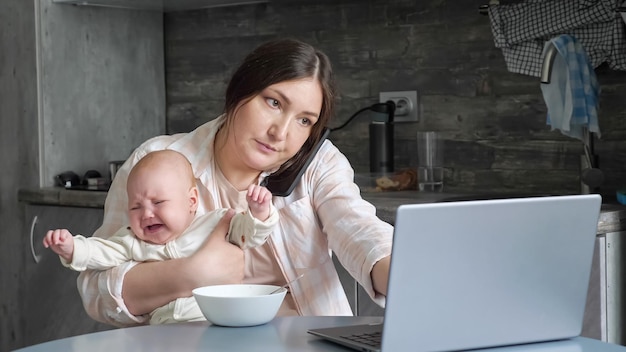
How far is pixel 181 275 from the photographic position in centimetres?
172

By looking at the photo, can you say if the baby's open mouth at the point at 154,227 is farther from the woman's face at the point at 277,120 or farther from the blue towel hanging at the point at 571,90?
the blue towel hanging at the point at 571,90

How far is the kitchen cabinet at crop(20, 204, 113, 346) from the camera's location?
10.4 feet

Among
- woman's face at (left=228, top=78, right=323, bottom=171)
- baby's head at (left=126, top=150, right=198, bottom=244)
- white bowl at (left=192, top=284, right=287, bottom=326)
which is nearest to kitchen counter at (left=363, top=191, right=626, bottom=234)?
woman's face at (left=228, top=78, right=323, bottom=171)

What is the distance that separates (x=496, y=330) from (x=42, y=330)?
2358 mm

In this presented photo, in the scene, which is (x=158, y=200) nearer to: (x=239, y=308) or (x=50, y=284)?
(x=239, y=308)

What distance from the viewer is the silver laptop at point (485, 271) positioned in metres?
1.19

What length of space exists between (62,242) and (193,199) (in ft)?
0.91

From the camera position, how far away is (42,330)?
3318 millimetres

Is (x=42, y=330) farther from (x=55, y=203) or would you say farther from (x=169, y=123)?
(x=169, y=123)

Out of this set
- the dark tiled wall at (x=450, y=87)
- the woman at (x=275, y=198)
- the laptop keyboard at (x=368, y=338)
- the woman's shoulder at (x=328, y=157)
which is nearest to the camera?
the laptop keyboard at (x=368, y=338)

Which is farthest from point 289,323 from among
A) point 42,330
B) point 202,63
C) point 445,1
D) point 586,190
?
point 202,63

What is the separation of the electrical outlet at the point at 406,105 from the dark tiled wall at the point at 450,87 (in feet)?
0.06

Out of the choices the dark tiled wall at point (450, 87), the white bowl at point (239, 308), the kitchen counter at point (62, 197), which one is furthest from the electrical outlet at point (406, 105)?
the white bowl at point (239, 308)

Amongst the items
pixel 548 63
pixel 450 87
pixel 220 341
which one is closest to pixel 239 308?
pixel 220 341
